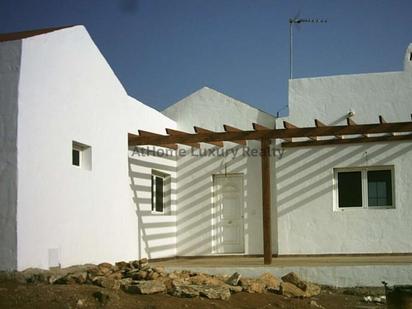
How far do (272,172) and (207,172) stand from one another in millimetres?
1814

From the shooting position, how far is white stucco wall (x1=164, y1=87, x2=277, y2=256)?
16.7 m

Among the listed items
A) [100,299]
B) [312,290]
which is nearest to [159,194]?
[312,290]

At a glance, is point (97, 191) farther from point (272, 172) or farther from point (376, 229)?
point (376, 229)

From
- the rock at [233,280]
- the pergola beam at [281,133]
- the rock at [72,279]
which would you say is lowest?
the rock at [233,280]

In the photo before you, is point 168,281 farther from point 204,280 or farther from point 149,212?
point 149,212

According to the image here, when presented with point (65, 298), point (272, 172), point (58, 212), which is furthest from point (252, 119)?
point (65, 298)

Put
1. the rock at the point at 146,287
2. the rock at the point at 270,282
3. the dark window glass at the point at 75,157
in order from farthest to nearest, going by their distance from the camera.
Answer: the dark window glass at the point at 75,157 → the rock at the point at 270,282 → the rock at the point at 146,287

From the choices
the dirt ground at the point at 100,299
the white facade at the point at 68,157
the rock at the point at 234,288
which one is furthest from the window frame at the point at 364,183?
the rock at the point at 234,288

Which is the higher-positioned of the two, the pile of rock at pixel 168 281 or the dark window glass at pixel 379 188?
the dark window glass at pixel 379 188

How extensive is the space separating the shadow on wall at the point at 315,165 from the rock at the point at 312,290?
4.05 meters

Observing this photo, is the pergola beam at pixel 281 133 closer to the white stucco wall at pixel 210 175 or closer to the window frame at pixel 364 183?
the window frame at pixel 364 183

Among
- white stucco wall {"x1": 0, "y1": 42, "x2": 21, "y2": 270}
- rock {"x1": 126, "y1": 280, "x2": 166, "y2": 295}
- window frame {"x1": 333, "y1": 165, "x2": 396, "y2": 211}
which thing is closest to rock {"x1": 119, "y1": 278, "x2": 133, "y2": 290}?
rock {"x1": 126, "y1": 280, "x2": 166, "y2": 295}

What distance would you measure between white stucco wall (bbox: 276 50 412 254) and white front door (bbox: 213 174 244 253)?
1227 millimetres

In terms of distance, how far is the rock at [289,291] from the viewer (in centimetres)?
1124
